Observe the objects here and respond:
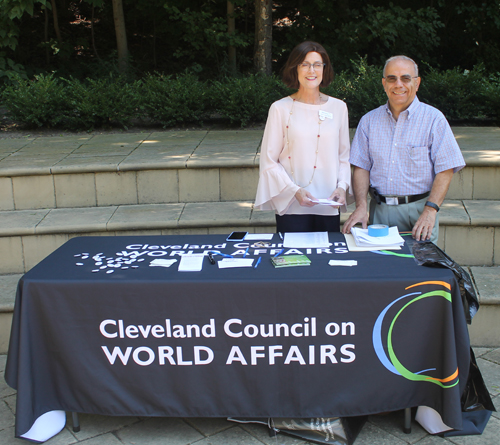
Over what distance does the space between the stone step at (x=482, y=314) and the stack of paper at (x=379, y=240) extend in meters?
1.01

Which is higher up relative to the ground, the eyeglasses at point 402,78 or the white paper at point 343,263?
the eyeglasses at point 402,78

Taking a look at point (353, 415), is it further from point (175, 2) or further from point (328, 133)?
point (175, 2)

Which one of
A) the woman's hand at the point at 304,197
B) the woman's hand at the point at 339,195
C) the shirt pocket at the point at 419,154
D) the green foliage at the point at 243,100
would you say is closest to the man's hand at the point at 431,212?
the shirt pocket at the point at 419,154

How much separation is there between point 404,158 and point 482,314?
1247mm

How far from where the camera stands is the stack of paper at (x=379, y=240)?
2.57 meters

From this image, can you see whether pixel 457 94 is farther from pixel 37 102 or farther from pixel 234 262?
pixel 37 102

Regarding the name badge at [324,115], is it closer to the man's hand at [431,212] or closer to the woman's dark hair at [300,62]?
the woman's dark hair at [300,62]

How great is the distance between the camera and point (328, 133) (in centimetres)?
285

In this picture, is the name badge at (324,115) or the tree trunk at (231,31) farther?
the tree trunk at (231,31)

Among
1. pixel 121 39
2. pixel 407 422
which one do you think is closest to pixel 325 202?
pixel 407 422

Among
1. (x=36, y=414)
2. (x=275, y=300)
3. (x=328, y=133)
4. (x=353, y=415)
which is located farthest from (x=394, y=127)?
(x=36, y=414)

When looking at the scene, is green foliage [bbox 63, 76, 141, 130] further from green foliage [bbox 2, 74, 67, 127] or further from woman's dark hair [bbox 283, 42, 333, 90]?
woman's dark hair [bbox 283, 42, 333, 90]

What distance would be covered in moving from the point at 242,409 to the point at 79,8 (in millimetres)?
9509

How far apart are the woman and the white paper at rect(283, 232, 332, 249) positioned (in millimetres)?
164
